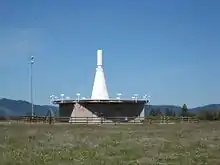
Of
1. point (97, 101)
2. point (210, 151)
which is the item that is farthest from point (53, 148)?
point (97, 101)

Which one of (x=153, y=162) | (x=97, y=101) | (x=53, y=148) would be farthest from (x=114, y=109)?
(x=153, y=162)

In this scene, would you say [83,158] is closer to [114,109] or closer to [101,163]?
[101,163]

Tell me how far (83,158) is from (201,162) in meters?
4.90

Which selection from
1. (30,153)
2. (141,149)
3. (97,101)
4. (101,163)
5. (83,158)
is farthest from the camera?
(97,101)

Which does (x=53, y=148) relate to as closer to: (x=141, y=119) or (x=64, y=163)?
(x=64, y=163)

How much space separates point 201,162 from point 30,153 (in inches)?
315

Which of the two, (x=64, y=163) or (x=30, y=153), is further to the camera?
(x=30, y=153)

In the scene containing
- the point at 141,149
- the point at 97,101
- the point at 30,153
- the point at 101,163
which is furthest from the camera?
the point at 97,101

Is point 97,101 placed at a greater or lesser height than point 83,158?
greater

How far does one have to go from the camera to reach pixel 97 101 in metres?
73.4

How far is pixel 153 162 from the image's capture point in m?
19.4

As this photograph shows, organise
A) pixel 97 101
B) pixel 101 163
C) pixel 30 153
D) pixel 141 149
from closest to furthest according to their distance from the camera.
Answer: pixel 101 163 → pixel 30 153 → pixel 141 149 → pixel 97 101

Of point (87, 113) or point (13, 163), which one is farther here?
point (87, 113)

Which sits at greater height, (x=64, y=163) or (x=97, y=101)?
(x=97, y=101)
